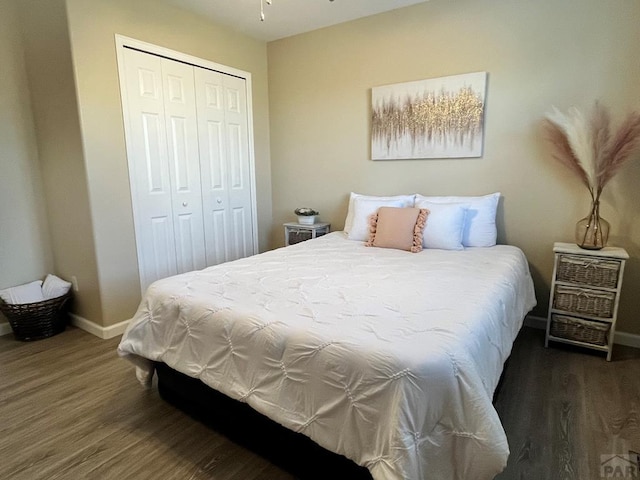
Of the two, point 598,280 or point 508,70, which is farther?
point 508,70

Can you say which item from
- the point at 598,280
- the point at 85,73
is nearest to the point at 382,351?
the point at 598,280

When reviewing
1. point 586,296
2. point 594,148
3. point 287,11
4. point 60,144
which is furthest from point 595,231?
point 60,144

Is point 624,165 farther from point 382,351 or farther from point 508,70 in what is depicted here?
point 382,351

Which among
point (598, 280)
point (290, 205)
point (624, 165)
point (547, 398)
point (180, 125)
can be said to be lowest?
point (547, 398)

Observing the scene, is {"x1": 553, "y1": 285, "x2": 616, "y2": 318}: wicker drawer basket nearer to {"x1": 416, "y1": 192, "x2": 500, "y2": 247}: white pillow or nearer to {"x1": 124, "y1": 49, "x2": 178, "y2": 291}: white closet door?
{"x1": 416, "y1": 192, "x2": 500, "y2": 247}: white pillow

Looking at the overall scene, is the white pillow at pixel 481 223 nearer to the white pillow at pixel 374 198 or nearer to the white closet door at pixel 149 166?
the white pillow at pixel 374 198

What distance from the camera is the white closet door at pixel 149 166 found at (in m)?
2.78

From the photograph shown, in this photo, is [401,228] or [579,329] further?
[401,228]

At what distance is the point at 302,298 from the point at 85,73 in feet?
7.33

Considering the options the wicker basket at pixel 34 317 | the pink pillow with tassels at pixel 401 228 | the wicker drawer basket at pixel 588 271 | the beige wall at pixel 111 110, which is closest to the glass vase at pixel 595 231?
the wicker drawer basket at pixel 588 271

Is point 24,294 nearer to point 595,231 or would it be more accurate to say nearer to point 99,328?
point 99,328

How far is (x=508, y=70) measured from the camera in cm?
269

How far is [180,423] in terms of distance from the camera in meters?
1.84

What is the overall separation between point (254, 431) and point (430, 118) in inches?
103
